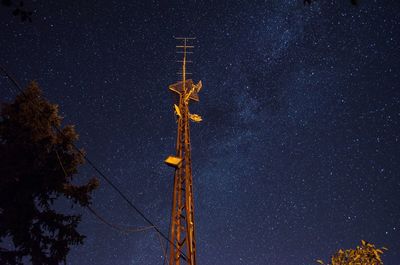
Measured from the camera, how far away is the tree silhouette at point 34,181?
9.57 m

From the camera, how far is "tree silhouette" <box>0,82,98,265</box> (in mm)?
9570

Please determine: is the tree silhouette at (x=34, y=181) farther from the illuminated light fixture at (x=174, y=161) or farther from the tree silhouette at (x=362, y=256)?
the tree silhouette at (x=362, y=256)

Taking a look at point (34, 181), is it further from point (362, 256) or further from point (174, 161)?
Result: point (362, 256)

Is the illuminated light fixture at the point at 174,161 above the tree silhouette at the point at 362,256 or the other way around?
above

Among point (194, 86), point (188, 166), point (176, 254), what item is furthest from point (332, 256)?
point (194, 86)

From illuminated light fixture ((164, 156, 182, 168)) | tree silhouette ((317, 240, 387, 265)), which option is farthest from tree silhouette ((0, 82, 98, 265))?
tree silhouette ((317, 240, 387, 265))

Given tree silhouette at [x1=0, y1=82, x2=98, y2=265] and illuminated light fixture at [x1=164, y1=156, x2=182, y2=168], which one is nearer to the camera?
tree silhouette at [x1=0, y1=82, x2=98, y2=265]

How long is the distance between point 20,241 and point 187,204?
5.24m

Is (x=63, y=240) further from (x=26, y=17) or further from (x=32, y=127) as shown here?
(x=26, y=17)

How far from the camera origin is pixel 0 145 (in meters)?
9.92

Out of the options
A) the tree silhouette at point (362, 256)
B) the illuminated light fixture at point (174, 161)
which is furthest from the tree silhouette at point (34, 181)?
the tree silhouette at point (362, 256)

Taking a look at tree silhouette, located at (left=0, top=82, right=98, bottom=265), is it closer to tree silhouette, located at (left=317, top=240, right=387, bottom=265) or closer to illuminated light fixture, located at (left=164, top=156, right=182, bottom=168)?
illuminated light fixture, located at (left=164, top=156, right=182, bottom=168)

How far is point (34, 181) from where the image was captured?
10047 millimetres

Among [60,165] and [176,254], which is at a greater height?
[60,165]
